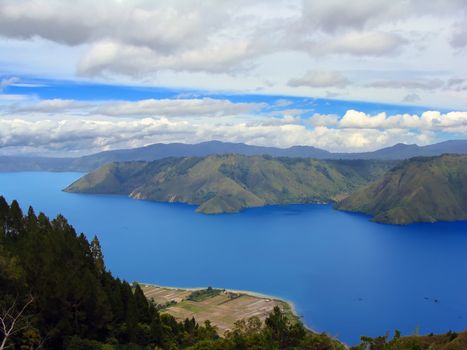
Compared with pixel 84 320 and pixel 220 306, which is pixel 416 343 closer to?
pixel 84 320

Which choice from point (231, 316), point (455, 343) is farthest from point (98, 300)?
point (231, 316)

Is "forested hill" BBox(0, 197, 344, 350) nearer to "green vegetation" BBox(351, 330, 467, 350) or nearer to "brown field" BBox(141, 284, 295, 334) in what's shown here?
"green vegetation" BBox(351, 330, 467, 350)

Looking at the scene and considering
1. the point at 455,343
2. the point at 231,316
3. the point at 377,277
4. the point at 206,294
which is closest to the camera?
the point at 455,343

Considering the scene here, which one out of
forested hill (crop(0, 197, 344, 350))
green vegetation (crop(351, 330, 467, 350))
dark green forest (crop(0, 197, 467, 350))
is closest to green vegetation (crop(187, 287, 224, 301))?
green vegetation (crop(351, 330, 467, 350))

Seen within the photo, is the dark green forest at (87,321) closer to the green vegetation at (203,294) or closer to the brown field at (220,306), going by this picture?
the brown field at (220,306)

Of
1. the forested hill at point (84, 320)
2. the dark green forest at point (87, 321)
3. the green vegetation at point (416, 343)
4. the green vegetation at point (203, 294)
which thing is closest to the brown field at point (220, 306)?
the green vegetation at point (203, 294)

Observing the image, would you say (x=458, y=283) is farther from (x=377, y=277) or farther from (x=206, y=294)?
(x=206, y=294)

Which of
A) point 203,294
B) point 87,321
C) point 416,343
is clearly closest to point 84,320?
point 87,321
